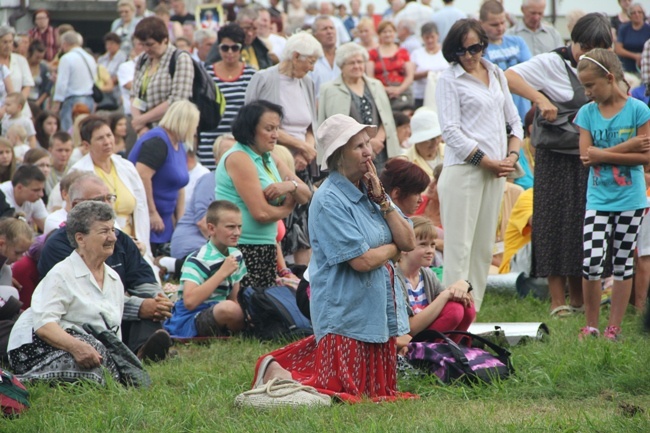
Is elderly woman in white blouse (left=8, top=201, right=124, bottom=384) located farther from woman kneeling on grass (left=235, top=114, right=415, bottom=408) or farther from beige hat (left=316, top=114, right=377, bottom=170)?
beige hat (left=316, top=114, right=377, bottom=170)

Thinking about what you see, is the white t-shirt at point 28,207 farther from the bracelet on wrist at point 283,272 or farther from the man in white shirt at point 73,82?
the man in white shirt at point 73,82

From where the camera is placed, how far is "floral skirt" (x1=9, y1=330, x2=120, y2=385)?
584cm

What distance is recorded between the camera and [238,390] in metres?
5.70

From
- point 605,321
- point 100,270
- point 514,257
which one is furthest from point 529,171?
point 100,270

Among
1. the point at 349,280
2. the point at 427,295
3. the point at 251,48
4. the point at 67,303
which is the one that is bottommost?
the point at 427,295

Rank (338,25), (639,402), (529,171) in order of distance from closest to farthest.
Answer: (639,402) < (529,171) < (338,25)

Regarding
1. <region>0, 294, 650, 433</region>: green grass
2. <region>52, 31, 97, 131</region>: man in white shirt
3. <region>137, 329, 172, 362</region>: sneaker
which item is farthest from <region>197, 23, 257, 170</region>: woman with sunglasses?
<region>0, 294, 650, 433</region>: green grass

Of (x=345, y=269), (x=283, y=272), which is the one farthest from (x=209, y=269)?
(x=345, y=269)

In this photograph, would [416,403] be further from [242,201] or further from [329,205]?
[242,201]

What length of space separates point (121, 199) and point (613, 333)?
13.3 feet

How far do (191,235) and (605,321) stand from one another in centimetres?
→ 375

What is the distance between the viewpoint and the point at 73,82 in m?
14.7

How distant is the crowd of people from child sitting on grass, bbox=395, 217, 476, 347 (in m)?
0.01

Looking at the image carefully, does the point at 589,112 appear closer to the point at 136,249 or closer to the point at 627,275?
the point at 627,275
